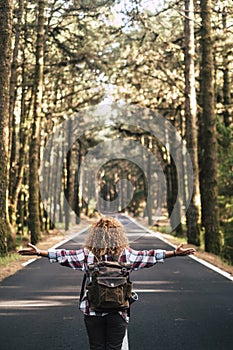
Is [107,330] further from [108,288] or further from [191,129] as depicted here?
[191,129]

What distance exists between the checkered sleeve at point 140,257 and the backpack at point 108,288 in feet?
0.78

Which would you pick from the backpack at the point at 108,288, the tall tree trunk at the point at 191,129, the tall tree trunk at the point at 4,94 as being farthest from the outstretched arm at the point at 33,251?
the tall tree trunk at the point at 191,129

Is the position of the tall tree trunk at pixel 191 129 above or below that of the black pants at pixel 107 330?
above

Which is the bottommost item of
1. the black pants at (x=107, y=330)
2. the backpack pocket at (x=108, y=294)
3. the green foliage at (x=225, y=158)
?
the black pants at (x=107, y=330)

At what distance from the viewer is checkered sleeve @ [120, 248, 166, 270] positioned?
5.50m

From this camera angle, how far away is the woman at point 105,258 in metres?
5.25

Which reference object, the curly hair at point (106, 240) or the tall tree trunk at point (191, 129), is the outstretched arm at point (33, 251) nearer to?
the curly hair at point (106, 240)

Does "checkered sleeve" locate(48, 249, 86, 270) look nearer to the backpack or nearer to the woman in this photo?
the woman

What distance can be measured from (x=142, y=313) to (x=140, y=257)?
13.9ft

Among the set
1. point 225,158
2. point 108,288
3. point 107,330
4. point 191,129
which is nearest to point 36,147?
Result: point 191,129

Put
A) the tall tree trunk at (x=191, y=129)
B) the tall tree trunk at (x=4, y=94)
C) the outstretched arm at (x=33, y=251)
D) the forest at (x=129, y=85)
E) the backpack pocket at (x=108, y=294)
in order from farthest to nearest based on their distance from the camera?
1. the tall tree trunk at (x=191, y=129)
2. the forest at (x=129, y=85)
3. the tall tree trunk at (x=4, y=94)
4. the outstretched arm at (x=33, y=251)
5. the backpack pocket at (x=108, y=294)

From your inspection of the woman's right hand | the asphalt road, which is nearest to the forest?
the asphalt road

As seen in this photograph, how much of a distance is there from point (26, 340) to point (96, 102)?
113 feet

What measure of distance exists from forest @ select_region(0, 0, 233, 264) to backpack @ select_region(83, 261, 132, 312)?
12.9 m
